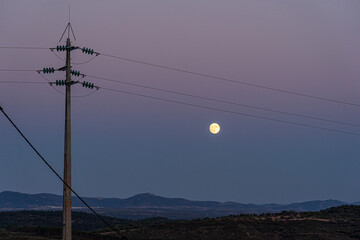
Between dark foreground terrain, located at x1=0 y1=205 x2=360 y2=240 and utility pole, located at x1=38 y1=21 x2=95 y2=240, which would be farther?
dark foreground terrain, located at x1=0 y1=205 x2=360 y2=240

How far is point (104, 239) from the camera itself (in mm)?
58531

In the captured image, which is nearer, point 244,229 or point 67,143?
point 67,143

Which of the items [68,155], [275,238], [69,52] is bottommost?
[275,238]

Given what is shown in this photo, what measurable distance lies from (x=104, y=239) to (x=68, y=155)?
32318 millimetres

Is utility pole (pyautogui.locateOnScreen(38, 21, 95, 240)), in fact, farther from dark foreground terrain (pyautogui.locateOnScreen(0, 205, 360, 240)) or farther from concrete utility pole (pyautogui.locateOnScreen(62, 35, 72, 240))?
dark foreground terrain (pyautogui.locateOnScreen(0, 205, 360, 240))

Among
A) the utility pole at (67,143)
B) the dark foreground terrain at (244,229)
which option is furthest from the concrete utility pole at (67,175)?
the dark foreground terrain at (244,229)

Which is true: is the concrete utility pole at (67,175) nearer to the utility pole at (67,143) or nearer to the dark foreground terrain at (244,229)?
the utility pole at (67,143)

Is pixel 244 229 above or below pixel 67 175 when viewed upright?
below

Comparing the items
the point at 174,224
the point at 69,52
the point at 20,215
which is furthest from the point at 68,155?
the point at 20,215

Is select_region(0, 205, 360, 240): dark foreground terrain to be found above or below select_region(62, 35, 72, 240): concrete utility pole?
below

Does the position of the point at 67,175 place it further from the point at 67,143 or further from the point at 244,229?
the point at 244,229

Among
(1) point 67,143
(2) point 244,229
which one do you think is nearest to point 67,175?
(1) point 67,143

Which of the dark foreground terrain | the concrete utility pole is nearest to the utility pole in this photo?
the concrete utility pole

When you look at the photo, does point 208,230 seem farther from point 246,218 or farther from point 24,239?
point 24,239
